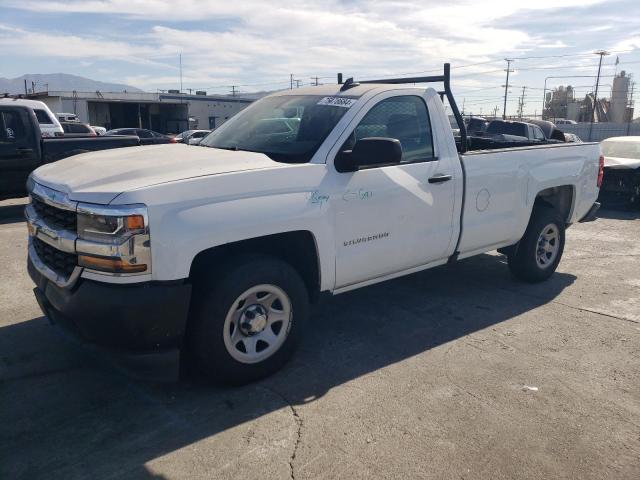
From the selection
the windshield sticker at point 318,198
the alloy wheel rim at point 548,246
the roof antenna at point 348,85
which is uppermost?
the roof antenna at point 348,85

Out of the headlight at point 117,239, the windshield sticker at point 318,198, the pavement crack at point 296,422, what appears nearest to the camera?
the pavement crack at point 296,422

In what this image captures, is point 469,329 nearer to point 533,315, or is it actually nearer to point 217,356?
point 533,315

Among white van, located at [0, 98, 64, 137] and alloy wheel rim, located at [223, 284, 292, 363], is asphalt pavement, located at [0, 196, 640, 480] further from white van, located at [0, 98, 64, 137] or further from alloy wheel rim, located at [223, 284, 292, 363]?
white van, located at [0, 98, 64, 137]

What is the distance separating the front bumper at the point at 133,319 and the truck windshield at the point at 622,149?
37.2 feet

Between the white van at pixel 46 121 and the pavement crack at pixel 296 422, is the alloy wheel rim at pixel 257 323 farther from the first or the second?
the white van at pixel 46 121

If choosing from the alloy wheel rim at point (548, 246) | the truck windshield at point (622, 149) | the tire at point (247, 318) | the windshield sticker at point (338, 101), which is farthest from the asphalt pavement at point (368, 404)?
the truck windshield at point (622, 149)

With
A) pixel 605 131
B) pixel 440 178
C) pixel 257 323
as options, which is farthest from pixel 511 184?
pixel 605 131

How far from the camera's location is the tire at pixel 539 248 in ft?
18.9

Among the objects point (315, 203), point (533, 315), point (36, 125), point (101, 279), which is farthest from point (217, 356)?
point (36, 125)

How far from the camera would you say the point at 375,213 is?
4.07 metres

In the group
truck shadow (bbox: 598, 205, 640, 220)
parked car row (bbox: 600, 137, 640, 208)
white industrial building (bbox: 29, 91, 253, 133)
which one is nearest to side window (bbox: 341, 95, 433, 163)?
truck shadow (bbox: 598, 205, 640, 220)

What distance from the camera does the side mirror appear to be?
3.74 m

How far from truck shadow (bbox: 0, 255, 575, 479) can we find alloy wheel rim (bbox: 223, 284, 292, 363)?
0.78 feet

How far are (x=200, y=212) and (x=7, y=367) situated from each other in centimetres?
198
